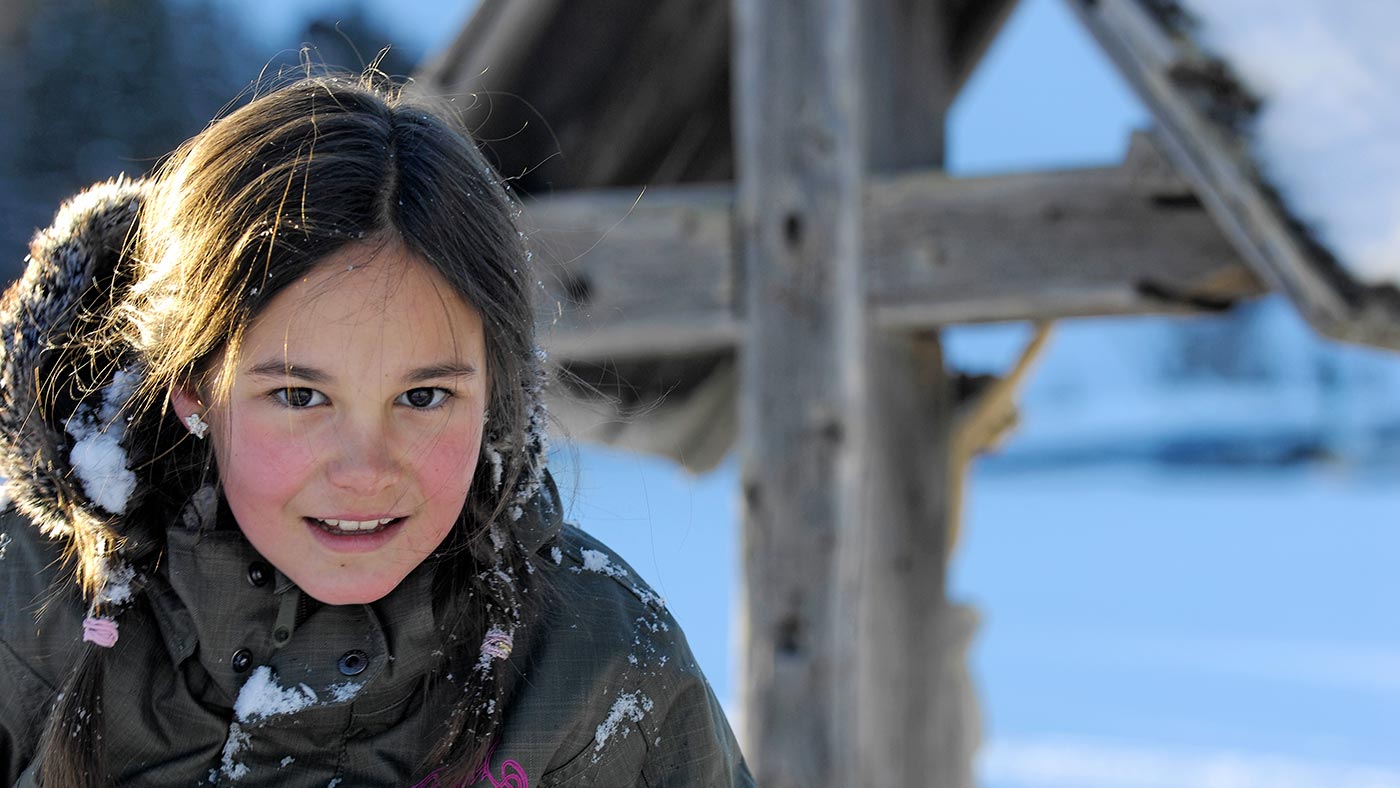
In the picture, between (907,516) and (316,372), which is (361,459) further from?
(907,516)

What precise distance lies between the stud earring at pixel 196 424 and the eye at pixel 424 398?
26 cm

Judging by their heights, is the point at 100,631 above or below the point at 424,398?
below

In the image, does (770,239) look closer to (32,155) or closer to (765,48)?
(765,48)

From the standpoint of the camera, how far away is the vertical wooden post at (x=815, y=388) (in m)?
3.73

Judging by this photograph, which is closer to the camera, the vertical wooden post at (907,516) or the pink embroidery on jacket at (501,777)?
the pink embroidery on jacket at (501,777)

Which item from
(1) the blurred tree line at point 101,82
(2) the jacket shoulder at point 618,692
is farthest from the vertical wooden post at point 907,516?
(1) the blurred tree line at point 101,82

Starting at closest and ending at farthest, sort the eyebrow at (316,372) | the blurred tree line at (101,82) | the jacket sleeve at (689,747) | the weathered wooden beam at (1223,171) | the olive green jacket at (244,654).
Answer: the eyebrow at (316,372) → the olive green jacket at (244,654) → the jacket sleeve at (689,747) → the weathered wooden beam at (1223,171) → the blurred tree line at (101,82)

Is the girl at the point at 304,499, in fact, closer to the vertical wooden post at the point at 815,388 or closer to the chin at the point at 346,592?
the chin at the point at 346,592

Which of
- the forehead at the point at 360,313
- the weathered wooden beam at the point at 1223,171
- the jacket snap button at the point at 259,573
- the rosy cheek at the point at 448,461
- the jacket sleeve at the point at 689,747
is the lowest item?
the weathered wooden beam at the point at 1223,171

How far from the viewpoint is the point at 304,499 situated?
1.56 m

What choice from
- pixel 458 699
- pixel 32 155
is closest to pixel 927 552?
pixel 458 699

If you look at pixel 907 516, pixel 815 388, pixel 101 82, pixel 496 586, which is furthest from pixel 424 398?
pixel 101 82

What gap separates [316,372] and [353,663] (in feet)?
1.14

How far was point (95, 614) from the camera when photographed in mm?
1630
